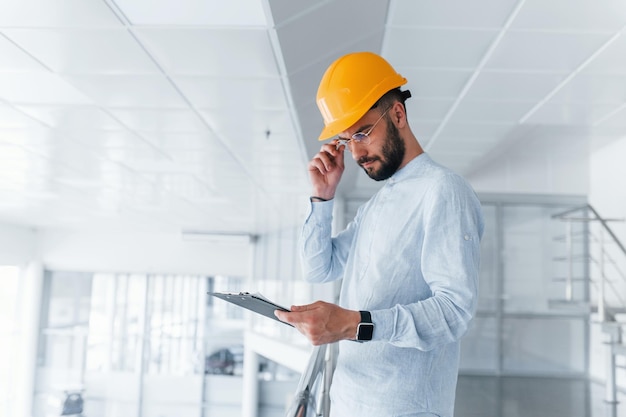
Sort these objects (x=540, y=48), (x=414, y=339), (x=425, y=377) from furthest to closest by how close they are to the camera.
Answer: (x=540, y=48), (x=425, y=377), (x=414, y=339)

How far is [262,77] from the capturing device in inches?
122

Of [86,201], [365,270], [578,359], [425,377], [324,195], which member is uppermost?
[86,201]

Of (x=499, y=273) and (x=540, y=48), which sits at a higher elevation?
(x=540, y=48)

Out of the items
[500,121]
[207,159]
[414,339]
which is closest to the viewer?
[414,339]

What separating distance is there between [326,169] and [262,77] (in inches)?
69.5

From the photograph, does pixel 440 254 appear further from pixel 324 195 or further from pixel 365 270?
pixel 324 195

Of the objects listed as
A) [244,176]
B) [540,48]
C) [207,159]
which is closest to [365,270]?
[540,48]

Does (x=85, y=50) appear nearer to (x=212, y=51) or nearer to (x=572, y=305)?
(x=212, y=51)

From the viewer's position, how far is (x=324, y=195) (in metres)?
1.47

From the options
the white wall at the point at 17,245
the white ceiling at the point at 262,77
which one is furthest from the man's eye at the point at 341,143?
the white wall at the point at 17,245

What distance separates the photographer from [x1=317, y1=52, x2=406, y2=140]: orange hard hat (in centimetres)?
134

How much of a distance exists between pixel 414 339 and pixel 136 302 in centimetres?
1303

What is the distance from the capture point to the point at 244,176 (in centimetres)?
591

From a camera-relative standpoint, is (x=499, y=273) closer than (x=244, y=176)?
No
